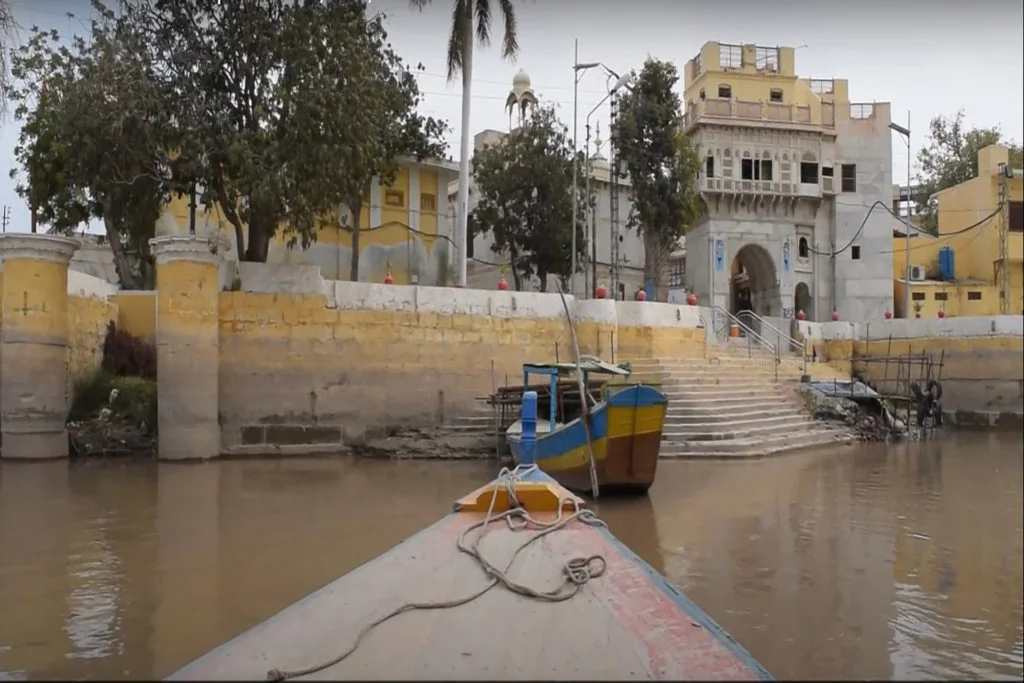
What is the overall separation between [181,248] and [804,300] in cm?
2296

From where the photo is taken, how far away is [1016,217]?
1025cm

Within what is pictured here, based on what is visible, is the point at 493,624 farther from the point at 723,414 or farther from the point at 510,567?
the point at 723,414

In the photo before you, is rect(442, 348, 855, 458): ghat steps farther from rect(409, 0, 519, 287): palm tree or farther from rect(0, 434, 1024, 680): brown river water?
rect(409, 0, 519, 287): palm tree

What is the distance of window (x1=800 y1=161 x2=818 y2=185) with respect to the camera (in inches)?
1137

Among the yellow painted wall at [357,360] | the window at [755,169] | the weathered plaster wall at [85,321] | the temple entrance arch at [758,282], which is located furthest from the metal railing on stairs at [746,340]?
the weathered plaster wall at [85,321]

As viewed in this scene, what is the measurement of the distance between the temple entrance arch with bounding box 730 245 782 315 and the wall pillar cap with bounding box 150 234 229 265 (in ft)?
64.7

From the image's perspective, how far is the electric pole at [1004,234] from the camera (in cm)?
942

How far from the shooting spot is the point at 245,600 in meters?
6.06

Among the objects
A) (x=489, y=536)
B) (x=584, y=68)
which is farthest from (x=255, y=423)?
(x=584, y=68)

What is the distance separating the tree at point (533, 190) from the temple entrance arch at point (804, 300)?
9.40 meters

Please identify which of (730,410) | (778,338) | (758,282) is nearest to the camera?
(730,410)

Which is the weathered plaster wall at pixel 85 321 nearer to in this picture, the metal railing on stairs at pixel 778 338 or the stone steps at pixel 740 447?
the stone steps at pixel 740 447

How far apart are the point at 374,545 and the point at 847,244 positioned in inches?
1018

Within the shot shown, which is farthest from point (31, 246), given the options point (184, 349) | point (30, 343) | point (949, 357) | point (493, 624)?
point (949, 357)
